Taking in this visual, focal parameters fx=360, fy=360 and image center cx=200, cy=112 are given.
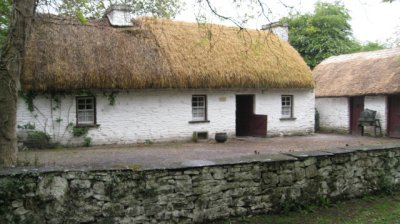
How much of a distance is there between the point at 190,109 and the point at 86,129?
13.3 ft

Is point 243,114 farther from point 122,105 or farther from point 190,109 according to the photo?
point 122,105

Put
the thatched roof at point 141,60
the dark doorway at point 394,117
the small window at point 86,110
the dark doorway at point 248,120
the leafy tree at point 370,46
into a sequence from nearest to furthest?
the thatched roof at point 141,60 < the small window at point 86,110 < the dark doorway at point 248,120 < the dark doorway at point 394,117 < the leafy tree at point 370,46

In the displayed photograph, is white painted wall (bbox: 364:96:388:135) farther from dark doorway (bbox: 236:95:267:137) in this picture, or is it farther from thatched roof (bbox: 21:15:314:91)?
dark doorway (bbox: 236:95:267:137)

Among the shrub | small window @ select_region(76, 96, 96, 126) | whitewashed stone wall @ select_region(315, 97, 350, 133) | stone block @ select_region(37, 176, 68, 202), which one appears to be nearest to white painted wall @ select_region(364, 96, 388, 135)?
whitewashed stone wall @ select_region(315, 97, 350, 133)

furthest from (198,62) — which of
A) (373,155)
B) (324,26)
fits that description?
(324,26)

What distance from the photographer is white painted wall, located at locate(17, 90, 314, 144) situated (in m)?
12.4

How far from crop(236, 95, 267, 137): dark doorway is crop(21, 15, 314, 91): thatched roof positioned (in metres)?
1.39

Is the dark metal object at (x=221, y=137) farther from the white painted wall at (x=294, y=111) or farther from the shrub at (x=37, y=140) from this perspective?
the shrub at (x=37, y=140)

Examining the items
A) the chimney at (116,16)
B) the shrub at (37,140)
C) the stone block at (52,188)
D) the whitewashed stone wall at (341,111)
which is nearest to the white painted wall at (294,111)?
the whitewashed stone wall at (341,111)

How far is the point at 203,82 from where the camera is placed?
14.0 m

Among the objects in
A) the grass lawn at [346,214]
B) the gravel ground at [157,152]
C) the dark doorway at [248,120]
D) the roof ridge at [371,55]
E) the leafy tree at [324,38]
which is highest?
the leafy tree at [324,38]

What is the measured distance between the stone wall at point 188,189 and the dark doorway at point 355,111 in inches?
475

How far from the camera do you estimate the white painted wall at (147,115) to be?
12.4m

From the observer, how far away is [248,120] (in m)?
16.4
